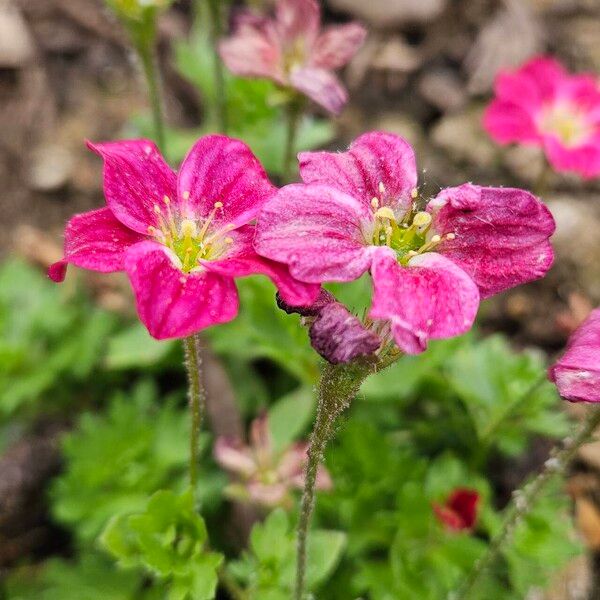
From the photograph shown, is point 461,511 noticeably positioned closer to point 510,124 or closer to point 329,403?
point 329,403

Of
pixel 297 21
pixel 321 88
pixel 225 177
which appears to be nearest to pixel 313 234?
pixel 225 177

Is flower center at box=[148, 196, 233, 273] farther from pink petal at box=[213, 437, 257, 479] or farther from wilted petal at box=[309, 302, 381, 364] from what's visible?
pink petal at box=[213, 437, 257, 479]

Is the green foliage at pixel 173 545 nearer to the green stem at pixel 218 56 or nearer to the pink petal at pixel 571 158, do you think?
the green stem at pixel 218 56

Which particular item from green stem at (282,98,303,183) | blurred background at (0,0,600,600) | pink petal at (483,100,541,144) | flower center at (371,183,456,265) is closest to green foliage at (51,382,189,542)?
blurred background at (0,0,600,600)

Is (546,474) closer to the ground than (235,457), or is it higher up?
higher up

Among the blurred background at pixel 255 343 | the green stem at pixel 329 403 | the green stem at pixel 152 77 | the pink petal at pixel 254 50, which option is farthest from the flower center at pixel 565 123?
the green stem at pixel 329 403

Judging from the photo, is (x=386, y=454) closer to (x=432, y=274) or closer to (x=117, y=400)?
(x=117, y=400)
